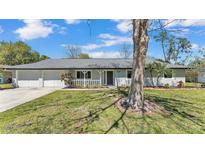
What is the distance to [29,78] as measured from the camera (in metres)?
19.8

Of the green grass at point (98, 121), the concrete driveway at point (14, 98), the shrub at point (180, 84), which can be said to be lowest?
the green grass at point (98, 121)

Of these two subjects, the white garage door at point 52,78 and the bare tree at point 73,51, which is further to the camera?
the bare tree at point 73,51

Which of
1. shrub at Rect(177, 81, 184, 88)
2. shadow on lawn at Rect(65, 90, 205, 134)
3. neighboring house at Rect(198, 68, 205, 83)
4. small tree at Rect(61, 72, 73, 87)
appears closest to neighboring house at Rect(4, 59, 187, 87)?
small tree at Rect(61, 72, 73, 87)

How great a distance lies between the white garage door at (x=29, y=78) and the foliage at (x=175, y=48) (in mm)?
15240

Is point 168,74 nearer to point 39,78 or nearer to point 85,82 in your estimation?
point 85,82

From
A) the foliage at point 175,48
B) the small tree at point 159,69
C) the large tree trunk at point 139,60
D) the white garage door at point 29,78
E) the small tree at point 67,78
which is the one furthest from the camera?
the foliage at point 175,48

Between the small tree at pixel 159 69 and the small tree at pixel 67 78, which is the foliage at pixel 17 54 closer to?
the small tree at pixel 67 78

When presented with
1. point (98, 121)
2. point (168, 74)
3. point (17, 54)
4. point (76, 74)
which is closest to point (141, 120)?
point (98, 121)

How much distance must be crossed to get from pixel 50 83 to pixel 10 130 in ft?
47.3

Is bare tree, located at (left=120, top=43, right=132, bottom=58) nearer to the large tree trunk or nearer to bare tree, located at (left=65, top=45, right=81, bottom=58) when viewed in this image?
bare tree, located at (left=65, top=45, right=81, bottom=58)

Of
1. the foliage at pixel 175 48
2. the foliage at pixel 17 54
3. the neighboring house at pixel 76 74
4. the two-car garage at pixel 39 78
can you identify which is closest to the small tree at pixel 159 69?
the neighboring house at pixel 76 74

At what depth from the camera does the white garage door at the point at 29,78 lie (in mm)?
19641

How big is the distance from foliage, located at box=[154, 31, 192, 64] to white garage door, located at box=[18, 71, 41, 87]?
1524 centimetres

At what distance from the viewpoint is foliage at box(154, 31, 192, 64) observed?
26270 mm
